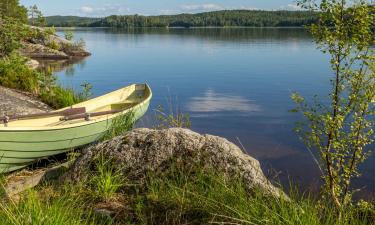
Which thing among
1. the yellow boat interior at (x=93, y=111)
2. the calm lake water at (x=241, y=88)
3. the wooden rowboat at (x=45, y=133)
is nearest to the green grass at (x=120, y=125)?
the wooden rowboat at (x=45, y=133)

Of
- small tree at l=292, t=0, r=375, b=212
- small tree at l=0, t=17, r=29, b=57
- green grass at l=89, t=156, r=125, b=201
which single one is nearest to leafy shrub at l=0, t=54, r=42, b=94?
small tree at l=0, t=17, r=29, b=57

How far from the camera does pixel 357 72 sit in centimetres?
682

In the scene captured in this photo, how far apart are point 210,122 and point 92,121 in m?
9.82

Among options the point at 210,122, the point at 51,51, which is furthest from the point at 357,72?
the point at 51,51

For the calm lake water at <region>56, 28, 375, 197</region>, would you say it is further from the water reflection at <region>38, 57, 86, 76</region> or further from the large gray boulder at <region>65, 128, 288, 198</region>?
the large gray boulder at <region>65, 128, 288, 198</region>

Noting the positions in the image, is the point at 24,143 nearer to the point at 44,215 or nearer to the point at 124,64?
the point at 44,215

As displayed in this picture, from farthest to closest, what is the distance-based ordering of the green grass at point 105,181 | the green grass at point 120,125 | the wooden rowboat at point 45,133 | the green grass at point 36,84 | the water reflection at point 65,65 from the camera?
the water reflection at point 65,65 < the green grass at point 36,84 < the green grass at point 120,125 < the wooden rowboat at point 45,133 < the green grass at point 105,181

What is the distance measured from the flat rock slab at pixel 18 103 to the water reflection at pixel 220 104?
29.6ft

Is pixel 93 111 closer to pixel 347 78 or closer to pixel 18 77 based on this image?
pixel 18 77

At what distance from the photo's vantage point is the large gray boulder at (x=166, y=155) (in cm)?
742

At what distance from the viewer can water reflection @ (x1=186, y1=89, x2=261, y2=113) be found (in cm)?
2417

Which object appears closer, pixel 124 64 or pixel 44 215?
pixel 44 215

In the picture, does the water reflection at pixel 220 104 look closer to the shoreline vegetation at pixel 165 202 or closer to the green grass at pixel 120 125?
the green grass at pixel 120 125

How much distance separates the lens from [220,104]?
84.2 ft
